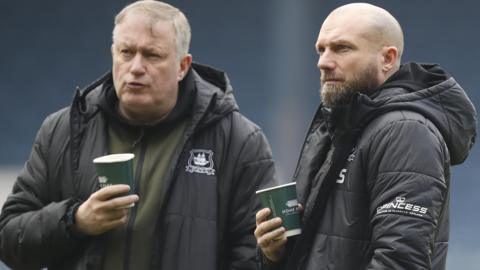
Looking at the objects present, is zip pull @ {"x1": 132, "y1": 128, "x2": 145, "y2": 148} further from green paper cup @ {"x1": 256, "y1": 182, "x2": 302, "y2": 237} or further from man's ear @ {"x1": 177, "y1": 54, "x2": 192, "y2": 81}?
green paper cup @ {"x1": 256, "y1": 182, "x2": 302, "y2": 237}

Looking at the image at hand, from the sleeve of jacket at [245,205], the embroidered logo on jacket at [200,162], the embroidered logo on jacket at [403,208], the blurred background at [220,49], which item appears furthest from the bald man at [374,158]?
the blurred background at [220,49]

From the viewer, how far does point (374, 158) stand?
8.32 feet

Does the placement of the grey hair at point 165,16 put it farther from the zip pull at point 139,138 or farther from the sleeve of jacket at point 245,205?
the sleeve of jacket at point 245,205

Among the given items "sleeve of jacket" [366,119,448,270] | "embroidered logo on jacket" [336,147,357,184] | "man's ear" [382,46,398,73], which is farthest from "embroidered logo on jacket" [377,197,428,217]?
"man's ear" [382,46,398,73]

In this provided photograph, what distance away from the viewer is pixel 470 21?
10.1 meters

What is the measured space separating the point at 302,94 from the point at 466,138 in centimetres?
520

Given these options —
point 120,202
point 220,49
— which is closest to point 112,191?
point 120,202

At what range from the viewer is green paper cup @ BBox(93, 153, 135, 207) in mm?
2787

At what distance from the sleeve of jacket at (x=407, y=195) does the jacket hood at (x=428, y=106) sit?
0.06 metres

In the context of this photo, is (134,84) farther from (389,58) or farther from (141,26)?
(389,58)

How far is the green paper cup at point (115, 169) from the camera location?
2.79 metres

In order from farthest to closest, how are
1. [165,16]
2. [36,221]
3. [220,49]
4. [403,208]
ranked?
[220,49]
[165,16]
[36,221]
[403,208]

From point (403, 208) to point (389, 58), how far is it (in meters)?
0.47

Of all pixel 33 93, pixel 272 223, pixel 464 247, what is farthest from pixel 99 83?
pixel 33 93
